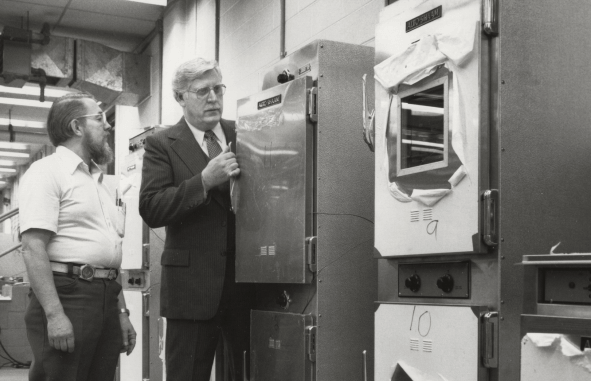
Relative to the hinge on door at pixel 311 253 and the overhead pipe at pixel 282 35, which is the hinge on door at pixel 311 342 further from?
the overhead pipe at pixel 282 35

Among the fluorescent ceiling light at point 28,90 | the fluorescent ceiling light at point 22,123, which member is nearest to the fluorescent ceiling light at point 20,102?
the fluorescent ceiling light at point 28,90

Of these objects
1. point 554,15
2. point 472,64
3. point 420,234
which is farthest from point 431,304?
point 554,15

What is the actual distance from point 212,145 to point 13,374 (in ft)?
14.9

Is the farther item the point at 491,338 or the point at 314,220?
the point at 314,220

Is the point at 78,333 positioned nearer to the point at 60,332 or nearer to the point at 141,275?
the point at 60,332

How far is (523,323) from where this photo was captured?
5.12 feet

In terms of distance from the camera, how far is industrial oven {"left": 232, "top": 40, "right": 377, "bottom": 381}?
2418 mm

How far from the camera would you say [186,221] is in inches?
102

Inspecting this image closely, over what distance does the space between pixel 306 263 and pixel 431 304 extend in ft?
1.93

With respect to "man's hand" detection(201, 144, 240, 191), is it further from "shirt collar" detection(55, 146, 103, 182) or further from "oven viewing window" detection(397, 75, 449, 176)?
"oven viewing window" detection(397, 75, 449, 176)

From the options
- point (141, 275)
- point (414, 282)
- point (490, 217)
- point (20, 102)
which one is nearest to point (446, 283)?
point (414, 282)

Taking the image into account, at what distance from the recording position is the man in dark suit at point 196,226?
250 centimetres

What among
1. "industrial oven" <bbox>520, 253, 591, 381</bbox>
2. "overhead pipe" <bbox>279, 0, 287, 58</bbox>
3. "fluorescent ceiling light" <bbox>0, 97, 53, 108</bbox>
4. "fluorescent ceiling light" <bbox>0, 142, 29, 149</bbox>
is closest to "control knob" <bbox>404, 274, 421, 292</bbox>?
"industrial oven" <bbox>520, 253, 591, 381</bbox>

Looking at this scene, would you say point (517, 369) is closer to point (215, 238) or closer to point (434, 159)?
point (434, 159)
